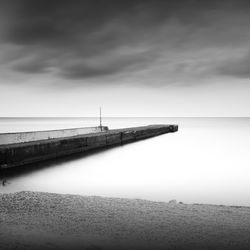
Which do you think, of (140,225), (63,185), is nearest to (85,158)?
(63,185)

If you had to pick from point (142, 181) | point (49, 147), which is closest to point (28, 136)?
point (49, 147)

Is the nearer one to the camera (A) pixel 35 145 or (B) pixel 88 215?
(B) pixel 88 215

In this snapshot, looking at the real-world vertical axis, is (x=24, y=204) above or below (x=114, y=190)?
above

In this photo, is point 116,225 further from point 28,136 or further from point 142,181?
point 28,136

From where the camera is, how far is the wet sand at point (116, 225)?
2.87 m

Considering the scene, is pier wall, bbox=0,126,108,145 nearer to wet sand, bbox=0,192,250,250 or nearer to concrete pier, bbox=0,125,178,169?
concrete pier, bbox=0,125,178,169

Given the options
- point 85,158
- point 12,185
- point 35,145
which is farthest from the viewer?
point 85,158

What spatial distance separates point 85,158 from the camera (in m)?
13.2

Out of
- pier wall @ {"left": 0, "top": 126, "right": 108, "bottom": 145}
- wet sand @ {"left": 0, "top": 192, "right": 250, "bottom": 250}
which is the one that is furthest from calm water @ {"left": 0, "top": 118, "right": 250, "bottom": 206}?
pier wall @ {"left": 0, "top": 126, "right": 108, "bottom": 145}

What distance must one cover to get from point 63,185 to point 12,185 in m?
1.30

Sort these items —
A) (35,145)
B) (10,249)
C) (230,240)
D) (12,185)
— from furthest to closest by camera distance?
(35,145), (12,185), (230,240), (10,249)

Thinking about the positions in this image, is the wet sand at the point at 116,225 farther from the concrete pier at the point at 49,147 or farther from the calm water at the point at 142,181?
the concrete pier at the point at 49,147

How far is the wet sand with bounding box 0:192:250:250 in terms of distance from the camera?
9.43 feet

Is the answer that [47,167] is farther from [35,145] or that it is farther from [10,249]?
[10,249]
